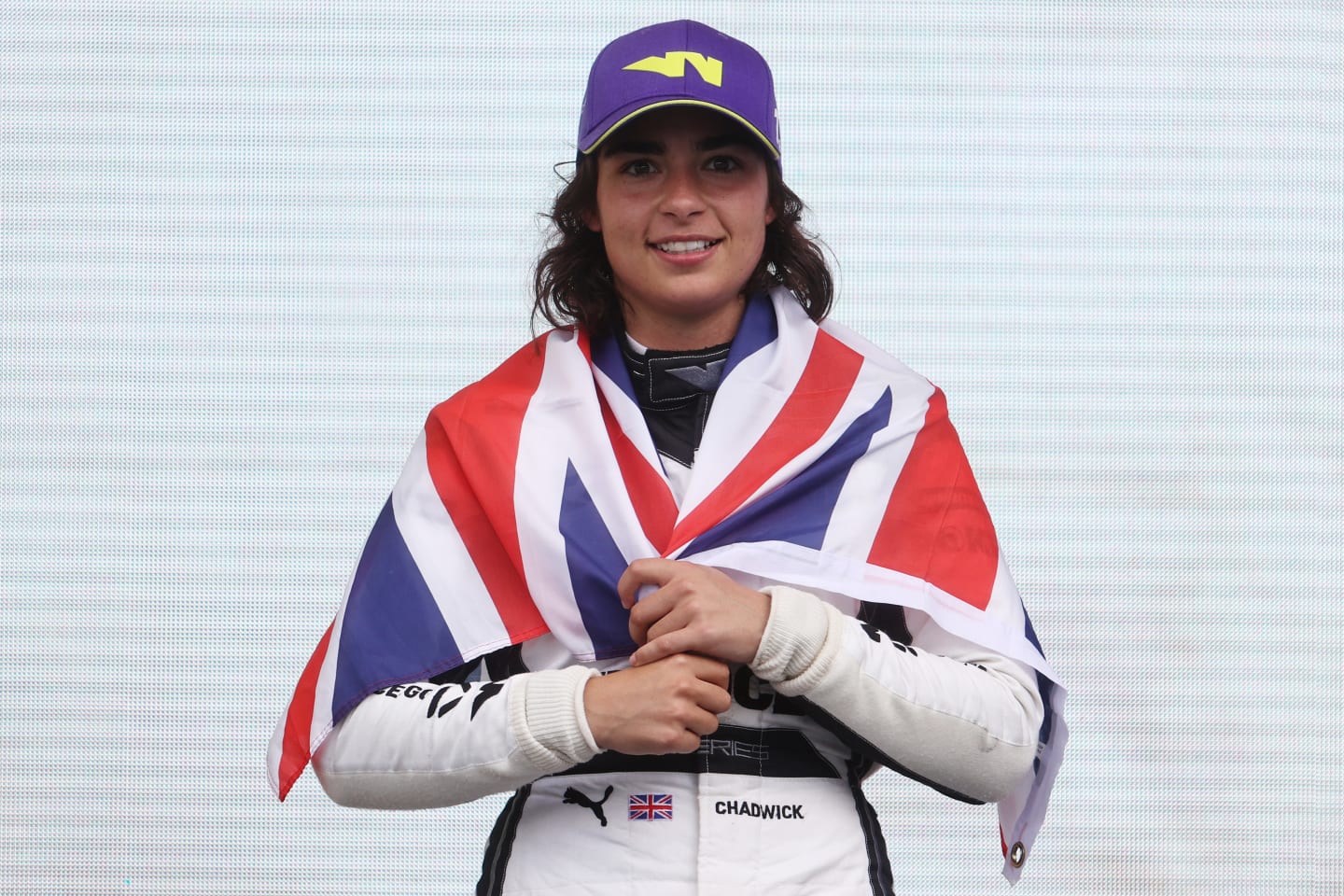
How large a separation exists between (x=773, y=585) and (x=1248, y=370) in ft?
4.92

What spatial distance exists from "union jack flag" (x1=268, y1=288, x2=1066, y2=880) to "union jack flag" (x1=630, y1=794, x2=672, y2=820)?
0.13m

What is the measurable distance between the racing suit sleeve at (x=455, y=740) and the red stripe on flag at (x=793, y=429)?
0.18 metres

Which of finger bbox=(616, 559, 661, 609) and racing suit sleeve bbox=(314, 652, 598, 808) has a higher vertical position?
finger bbox=(616, 559, 661, 609)

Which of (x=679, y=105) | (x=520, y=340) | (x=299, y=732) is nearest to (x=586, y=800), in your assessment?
(x=299, y=732)

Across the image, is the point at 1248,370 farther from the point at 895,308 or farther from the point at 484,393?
the point at 484,393

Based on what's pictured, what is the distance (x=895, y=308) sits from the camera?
2.70 metres

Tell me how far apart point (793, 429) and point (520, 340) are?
116 centimetres

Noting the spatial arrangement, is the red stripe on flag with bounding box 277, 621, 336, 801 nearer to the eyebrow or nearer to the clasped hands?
the clasped hands

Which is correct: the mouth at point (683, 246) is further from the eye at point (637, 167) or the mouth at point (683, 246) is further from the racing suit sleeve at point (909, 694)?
the racing suit sleeve at point (909, 694)

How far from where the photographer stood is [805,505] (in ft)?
5.13

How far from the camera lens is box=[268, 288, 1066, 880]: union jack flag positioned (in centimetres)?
151

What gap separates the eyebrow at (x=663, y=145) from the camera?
5.27 ft

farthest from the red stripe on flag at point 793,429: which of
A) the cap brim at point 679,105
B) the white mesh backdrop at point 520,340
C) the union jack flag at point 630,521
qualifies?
the white mesh backdrop at point 520,340

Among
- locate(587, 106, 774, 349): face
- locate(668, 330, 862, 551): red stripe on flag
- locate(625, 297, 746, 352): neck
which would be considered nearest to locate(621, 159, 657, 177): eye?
locate(587, 106, 774, 349): face
